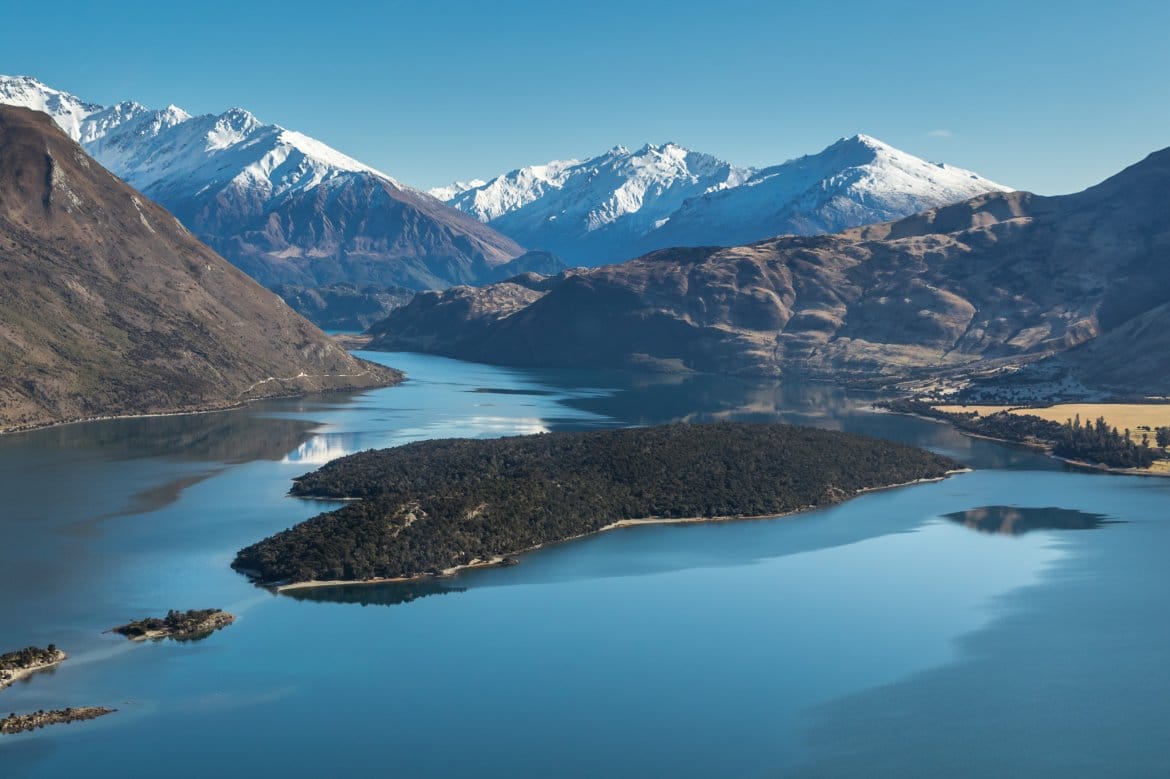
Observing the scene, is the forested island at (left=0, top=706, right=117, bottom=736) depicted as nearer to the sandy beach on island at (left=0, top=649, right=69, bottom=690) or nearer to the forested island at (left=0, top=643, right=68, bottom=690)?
the sandy beach on island at (left=0, top=649, right=69, bottom=690)

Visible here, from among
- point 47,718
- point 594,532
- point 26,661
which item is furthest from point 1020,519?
point 47,718

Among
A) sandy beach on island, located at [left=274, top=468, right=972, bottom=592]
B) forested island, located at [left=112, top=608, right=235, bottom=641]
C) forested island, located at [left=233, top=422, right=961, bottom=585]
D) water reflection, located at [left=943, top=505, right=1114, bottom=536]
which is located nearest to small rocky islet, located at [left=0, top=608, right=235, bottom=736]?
forested island, located at [left=112, top=608, right=235, bottom=641]

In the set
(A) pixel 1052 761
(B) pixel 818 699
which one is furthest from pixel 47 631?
(A) pixel 1052 761

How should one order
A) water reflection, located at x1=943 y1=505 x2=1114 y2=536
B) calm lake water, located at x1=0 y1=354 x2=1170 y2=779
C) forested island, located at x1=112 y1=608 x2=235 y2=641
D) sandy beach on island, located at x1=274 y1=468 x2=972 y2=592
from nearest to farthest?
1. calm lake water, located at x1=0 y1=354 x2=1170 y2=779
2. forested island, located at x1=112 y1=608 x2=235 y2=641
3. sandy beach on island, located at x1=274 y1=468 x2=972 y2=592
4. water reflection, located at x1=943 y1=505 x2=1114 y2=536

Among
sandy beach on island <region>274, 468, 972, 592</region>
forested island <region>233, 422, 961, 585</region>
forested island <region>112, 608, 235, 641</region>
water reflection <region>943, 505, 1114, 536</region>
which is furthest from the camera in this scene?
water reflection <region>943, 505, 1114, 536</region>

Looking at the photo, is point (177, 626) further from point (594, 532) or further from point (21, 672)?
point (594, 532)
